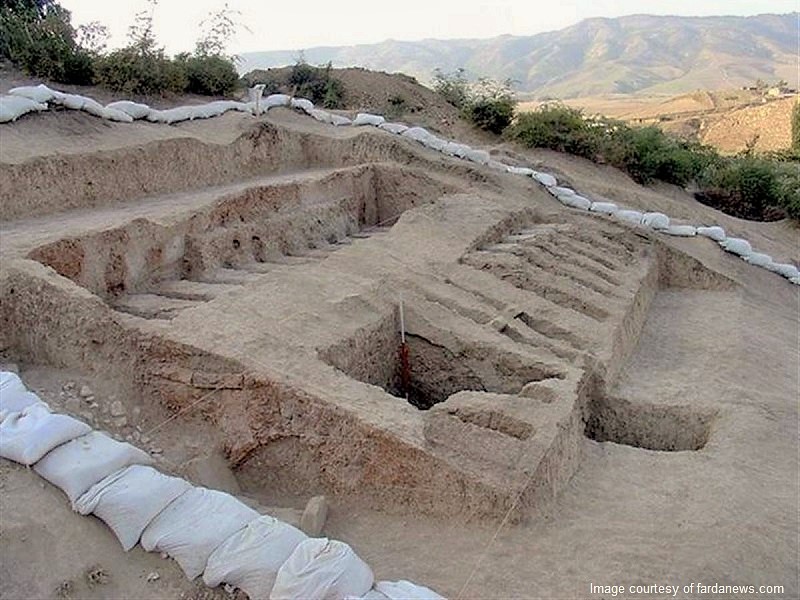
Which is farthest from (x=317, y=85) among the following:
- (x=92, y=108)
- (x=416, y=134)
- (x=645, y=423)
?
(x=645, y=423)

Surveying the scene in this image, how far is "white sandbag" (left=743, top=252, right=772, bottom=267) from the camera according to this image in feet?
34.2

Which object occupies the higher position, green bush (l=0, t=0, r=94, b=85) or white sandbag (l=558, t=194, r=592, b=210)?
green bush (l=0, t=0, r=94, b=85)

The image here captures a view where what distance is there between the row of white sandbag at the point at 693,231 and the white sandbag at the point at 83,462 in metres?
7.99

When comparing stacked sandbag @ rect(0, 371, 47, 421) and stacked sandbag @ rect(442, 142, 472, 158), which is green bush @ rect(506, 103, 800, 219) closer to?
stacked sandbag @ rect(442, 142, 472, 158)

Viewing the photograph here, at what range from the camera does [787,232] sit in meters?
13.1

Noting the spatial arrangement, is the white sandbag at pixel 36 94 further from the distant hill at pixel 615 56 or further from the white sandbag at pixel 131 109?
the distant hill at pixel 615 56

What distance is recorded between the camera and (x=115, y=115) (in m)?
8.73

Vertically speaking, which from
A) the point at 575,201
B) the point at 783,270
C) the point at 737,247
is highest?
the point at 575,201

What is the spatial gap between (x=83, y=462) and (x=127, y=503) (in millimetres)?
349

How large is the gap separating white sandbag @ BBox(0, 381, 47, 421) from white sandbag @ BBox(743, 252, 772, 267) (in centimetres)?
905

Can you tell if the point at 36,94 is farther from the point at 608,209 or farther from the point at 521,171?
the point at 608,209

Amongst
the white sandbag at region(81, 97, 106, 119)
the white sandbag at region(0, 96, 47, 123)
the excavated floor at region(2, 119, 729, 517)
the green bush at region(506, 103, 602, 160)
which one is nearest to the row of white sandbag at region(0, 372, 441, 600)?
the excavated floor at region(2, 119, 729, 517)

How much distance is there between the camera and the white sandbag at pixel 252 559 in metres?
3.49

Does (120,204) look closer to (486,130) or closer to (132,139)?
(132,139)
